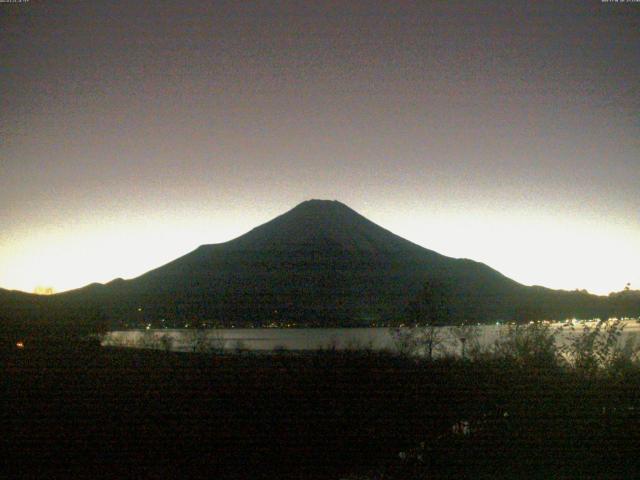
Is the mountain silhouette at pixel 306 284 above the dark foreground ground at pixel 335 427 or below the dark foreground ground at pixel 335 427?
above

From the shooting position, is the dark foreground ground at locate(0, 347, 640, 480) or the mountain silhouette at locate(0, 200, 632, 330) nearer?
the dark foreground ground at locate(0, 347, 640, 480)

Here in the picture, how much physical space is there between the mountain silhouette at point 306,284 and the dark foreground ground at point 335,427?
70536 millimetres

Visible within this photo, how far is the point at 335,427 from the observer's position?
10.5 metres

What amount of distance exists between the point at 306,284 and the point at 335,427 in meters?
108

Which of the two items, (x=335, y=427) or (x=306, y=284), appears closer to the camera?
(x=335, y=427)

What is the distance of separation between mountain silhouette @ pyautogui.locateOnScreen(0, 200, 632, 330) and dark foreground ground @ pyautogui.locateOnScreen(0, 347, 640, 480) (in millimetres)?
70536

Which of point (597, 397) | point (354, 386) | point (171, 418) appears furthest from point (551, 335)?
point (171, 418)

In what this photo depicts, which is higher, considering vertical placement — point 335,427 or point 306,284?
point 306,284

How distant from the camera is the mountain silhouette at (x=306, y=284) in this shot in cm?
9869

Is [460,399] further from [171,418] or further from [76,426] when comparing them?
[76,426]

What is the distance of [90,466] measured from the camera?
7520mm

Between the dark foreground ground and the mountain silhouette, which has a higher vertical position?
the mountain silhouette

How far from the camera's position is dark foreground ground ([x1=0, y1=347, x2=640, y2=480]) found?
7.25m

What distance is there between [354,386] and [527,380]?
19.0ft
